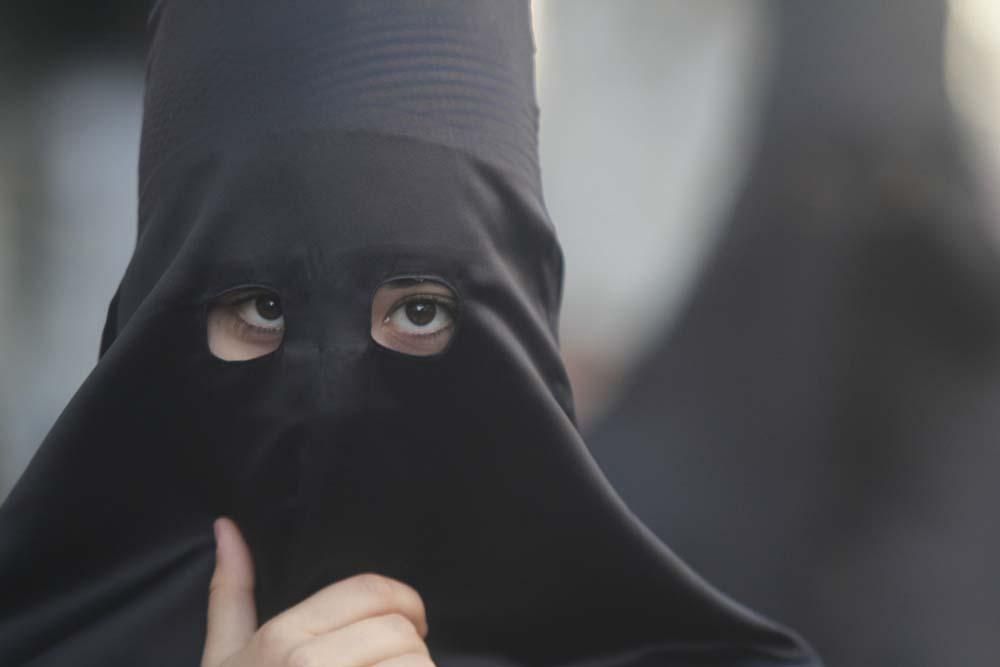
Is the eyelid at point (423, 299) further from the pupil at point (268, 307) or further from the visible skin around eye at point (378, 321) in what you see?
the pupil at point (268, 307)

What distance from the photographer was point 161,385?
31.6 inches

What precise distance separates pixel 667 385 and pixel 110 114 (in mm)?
1636

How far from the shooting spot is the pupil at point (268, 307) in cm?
79

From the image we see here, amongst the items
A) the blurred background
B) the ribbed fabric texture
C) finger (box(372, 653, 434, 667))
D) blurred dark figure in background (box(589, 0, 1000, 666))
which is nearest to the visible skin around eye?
the ribbed fabric texture

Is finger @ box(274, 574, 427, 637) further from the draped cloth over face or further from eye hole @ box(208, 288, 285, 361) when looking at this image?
eye hole @ box(208, 288, 285, 361)

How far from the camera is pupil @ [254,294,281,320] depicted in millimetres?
791

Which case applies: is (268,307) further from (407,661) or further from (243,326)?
(407,661)

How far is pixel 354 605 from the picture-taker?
2.51 feet

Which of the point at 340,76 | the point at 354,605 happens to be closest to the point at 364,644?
the point at 354,605

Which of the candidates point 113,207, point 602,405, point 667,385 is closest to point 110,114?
point 113,207

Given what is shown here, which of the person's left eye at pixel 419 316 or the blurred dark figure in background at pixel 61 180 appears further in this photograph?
the blurred dark figure in background at pixel 61 180

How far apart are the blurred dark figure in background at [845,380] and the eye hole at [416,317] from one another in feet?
4.96

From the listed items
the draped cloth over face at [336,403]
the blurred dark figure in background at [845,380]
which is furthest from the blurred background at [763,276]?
the draped cloth over face at [336,403]

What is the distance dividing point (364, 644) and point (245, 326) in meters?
0.32
